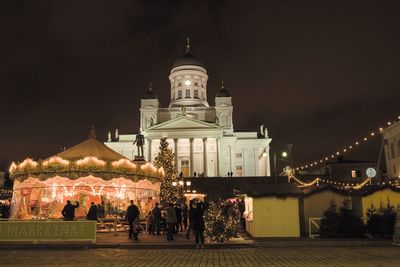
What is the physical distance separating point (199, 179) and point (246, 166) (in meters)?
23.2

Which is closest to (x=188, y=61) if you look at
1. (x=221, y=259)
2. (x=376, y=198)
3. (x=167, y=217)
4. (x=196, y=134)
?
(x=196, y=134)

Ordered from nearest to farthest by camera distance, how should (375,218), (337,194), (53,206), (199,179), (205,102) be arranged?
(375,218) → (337,194) → (53,206) → (199,179) → (205,102)

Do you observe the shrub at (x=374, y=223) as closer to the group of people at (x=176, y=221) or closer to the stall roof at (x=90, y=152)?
the group of people at (x=176, y=221)

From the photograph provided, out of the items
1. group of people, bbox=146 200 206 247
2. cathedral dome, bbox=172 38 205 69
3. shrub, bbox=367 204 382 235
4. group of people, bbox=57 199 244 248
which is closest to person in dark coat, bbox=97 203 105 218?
group of people, bbox=57 199 244 248

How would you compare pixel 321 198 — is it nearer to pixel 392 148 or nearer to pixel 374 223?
pixel 374 223

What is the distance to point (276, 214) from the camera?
745 inches

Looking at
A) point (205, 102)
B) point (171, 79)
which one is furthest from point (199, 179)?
point (171, 79)

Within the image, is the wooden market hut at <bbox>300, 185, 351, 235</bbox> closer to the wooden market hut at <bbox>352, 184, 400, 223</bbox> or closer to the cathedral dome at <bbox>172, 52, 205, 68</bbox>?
the wooden market hut at <bbox>352, 184, 400, 223</bbox>

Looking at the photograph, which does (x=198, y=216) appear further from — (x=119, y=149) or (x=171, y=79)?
(x=171, y=79)

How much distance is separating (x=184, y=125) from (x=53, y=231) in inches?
1857

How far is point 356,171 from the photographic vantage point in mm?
72500

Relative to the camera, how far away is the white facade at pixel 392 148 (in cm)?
5166

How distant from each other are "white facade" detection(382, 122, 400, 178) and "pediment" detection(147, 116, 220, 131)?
23562 mm

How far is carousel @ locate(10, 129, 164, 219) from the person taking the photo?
2266 cm
